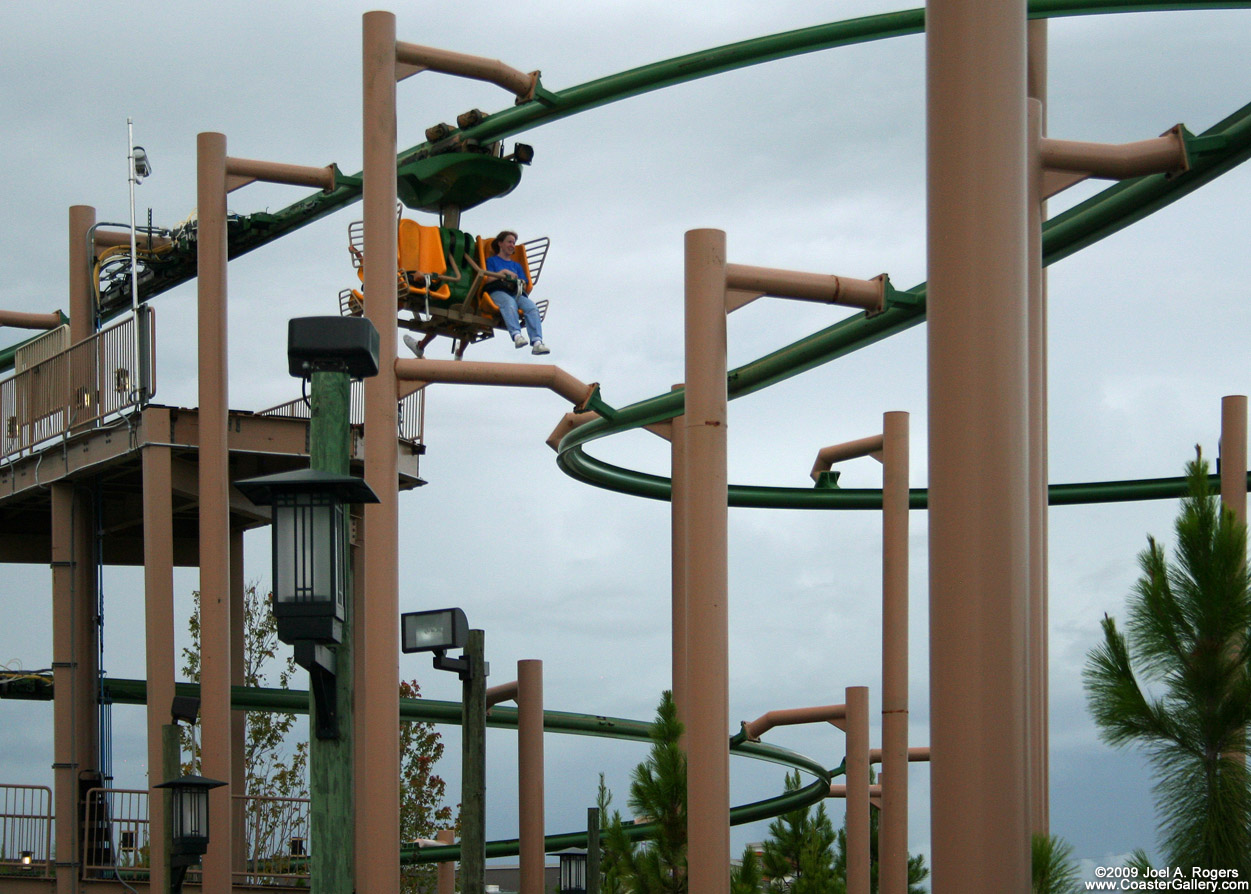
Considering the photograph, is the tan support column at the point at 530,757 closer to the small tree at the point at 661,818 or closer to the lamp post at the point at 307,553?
the small tree at the point at 661,818

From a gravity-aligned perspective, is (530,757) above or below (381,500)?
below

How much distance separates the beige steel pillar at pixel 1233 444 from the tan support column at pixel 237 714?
10.9 m

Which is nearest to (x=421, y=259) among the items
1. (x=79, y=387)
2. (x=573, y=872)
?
(x=79, y=387)

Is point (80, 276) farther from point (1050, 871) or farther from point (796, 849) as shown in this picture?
point (1050, 871)

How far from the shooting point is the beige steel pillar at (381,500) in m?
12.5

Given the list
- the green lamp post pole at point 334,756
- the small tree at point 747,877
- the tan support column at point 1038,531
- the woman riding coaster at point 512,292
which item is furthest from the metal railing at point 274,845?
the green lamp post pole at point 334,756

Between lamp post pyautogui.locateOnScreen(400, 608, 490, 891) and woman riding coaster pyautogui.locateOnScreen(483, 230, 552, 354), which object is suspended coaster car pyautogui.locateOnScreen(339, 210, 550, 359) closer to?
woman riding coaster pyautogui.locateOnScreen(483, 230, 552, 354)

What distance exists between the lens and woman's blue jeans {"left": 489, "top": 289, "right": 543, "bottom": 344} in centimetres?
1608

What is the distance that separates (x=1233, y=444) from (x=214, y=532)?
929 centimetres

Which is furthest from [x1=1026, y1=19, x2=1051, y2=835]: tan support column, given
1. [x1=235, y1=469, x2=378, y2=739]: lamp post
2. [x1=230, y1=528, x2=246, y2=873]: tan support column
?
[x1=230, y1=528, x2=246, y2=873]: tan support column

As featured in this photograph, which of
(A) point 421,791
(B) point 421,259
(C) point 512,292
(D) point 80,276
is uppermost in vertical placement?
(D) point 80,276

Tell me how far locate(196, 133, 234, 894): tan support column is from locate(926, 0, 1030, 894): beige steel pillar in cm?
1046

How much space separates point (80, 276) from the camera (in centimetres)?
1836

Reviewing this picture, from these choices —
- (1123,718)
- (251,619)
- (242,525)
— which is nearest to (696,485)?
(1123,718)
